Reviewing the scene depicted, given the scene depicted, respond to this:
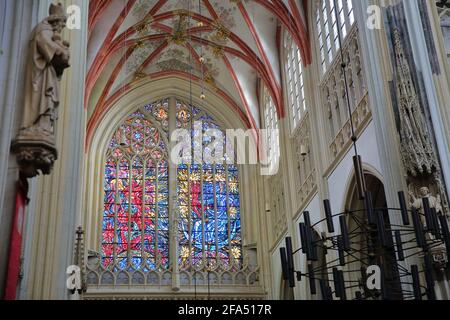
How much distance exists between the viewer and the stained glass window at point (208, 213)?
944 inches

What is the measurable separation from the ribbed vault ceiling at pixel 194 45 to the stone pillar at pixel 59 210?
381 inches

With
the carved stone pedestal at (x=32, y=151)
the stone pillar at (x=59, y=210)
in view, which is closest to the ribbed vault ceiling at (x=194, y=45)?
the stone pillar at (x=59, y=210)

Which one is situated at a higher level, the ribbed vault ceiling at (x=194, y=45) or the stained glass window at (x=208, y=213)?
the ribbed vault ceiling at (x=194, y=45)

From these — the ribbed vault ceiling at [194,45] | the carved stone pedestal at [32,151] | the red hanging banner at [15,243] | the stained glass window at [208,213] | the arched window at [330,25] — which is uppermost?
the ribbed vault ceiling at [194,45]

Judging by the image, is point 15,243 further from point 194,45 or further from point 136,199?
point 194,45

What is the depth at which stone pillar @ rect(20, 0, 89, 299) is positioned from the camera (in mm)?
10266

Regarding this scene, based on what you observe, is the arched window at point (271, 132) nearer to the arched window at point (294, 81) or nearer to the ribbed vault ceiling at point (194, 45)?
the ribbed vault ceiling at point (194, 45)

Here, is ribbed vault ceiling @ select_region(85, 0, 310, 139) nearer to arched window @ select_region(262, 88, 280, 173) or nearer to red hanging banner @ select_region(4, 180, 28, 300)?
arched window @ select_region(262, 88, 280, 173)

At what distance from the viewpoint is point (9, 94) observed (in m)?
7.11

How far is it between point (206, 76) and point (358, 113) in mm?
10928

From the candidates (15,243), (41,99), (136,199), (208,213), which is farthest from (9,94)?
(208,213)

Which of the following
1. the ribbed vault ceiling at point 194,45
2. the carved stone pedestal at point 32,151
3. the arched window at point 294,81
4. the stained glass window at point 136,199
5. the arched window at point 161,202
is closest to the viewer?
the carved stone pedestal at point 32,151

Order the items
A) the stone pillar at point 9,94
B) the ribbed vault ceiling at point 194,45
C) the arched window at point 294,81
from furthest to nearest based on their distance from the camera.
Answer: the ribbed vault ceiling at point 194,45 < the arched window at point 294,81 < the stone pillar at point 9,94

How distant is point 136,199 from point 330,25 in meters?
9.61
